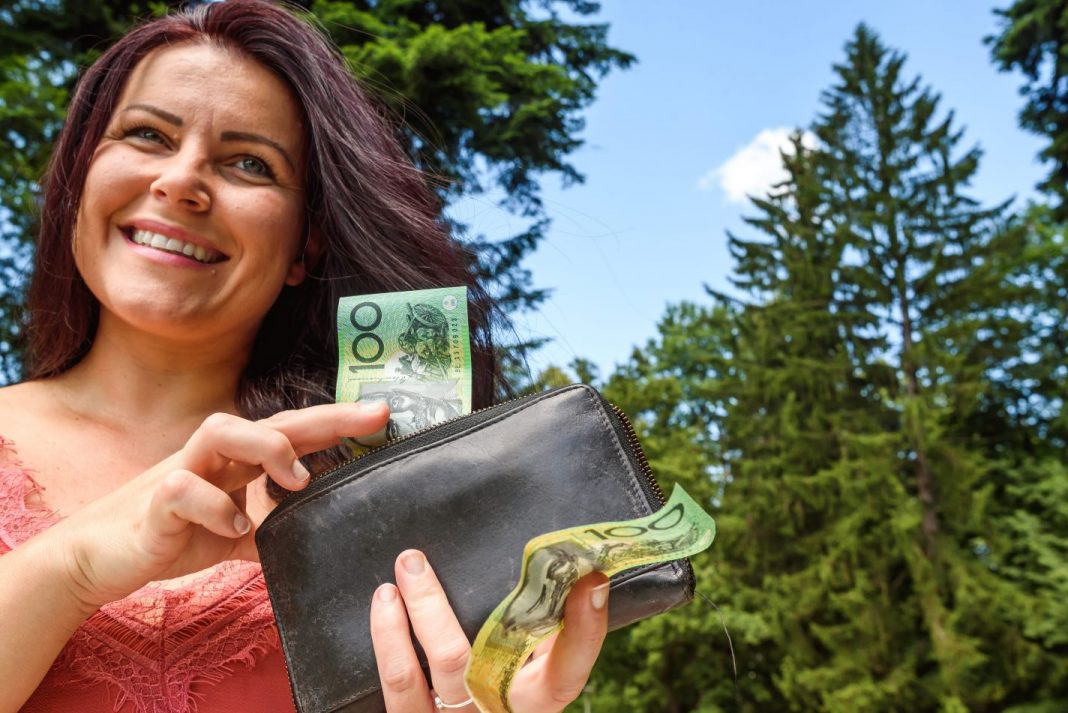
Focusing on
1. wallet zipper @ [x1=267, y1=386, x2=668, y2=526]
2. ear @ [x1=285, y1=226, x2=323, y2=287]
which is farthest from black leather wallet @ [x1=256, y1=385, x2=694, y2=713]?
ear @ [x1=285, y1=226, x2=323, y2=287]

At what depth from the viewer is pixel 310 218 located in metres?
1.78

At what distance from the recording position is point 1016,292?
18.0 meters

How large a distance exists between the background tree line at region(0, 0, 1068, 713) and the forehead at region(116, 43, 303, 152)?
16.3 m

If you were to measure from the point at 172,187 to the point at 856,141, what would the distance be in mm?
21213

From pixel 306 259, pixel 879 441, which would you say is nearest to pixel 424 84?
pixel 306 259

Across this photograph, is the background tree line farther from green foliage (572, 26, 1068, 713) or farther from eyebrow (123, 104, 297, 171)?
eyebrow (123, 104, 297, 171)

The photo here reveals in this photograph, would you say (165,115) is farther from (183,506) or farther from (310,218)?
(183,506)

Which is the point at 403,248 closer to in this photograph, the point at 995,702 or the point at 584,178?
the point at 584,178

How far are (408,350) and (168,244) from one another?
499 millimetres

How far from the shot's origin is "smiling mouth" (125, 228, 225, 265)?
1556 millimetres

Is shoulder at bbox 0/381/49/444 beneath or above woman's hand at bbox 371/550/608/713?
above

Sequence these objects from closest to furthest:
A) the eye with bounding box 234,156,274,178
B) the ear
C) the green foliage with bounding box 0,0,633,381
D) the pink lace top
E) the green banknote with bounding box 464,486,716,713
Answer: the green banknote with bounding box 464,486,716,713 < the pink lace top < the eye with bounding box 234,156,274,178 < the ear < the green foliage with bounding box 0,0,633,381

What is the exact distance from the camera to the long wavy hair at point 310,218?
5.70 ft

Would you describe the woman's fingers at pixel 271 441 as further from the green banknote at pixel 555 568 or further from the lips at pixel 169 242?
the lips at pixel 169 242
